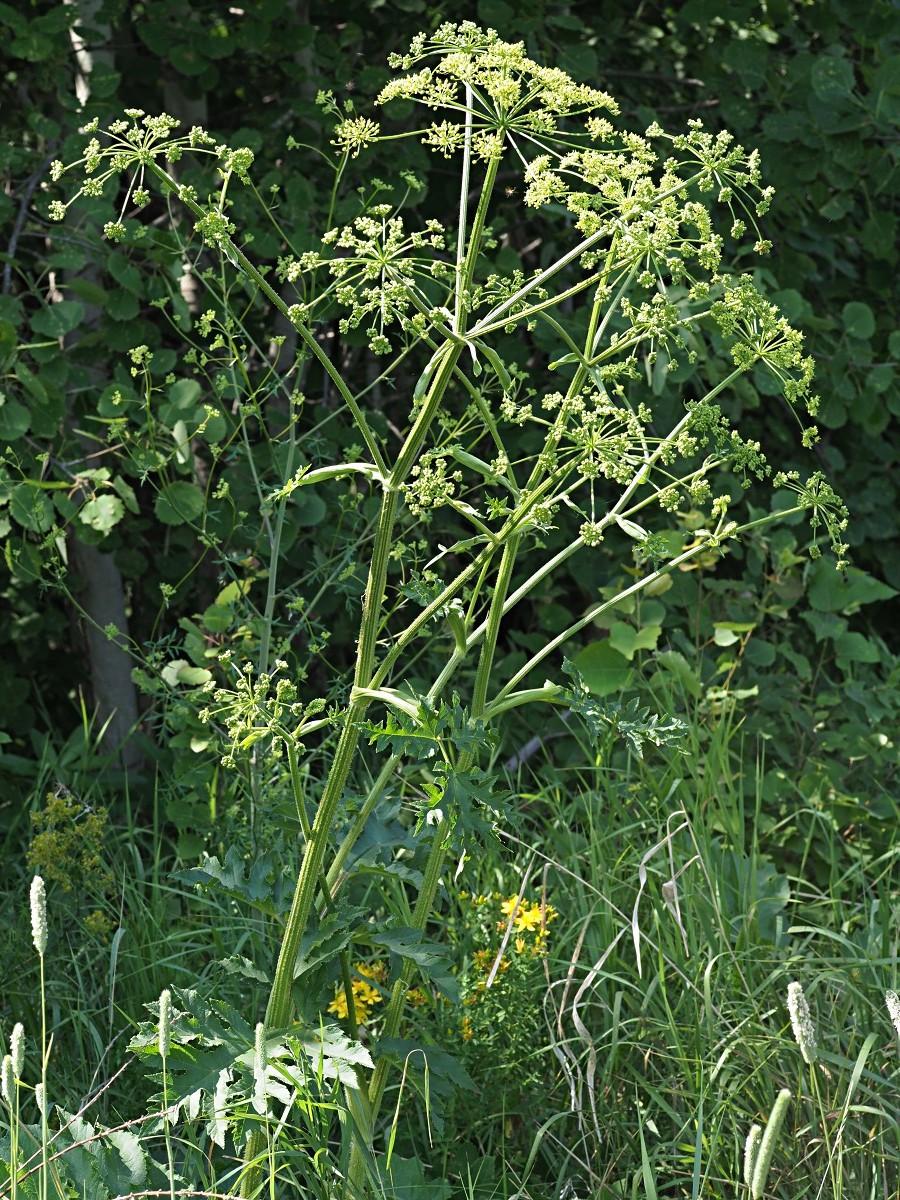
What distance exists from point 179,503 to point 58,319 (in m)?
0.50

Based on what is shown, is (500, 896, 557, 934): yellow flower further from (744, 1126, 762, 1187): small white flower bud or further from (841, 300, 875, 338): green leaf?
(841, 300, 875, 338): green leaf

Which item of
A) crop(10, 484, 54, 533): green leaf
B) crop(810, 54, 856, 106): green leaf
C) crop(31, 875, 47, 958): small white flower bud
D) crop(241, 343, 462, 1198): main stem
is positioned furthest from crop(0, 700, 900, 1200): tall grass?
crop(810, 54, 856, 106): green leaf

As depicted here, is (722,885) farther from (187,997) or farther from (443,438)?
(187,997)

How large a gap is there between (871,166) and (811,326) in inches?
17.9

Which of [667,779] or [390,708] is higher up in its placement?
[390,708]

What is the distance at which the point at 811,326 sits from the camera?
12.3 feet

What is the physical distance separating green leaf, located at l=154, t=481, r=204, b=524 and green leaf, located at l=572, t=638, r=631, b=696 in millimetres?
912

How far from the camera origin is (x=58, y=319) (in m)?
3.02

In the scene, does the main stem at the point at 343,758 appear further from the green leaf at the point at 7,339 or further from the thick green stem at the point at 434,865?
the green leaf at the point at 7,339

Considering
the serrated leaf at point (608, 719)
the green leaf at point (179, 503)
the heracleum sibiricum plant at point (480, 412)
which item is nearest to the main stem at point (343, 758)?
the heracleum sibiricum plant at point (480, 412)

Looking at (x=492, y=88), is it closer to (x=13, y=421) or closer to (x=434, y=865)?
(x=434, y=865)

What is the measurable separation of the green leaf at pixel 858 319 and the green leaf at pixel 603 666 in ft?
4.17

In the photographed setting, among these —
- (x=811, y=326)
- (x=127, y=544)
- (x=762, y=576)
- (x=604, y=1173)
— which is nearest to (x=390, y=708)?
(x=604, y=1173)

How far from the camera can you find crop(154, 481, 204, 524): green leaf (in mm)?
2904
